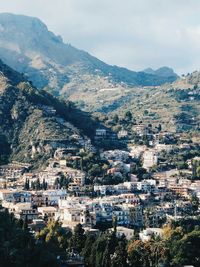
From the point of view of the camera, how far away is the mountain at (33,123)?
92.3 meters

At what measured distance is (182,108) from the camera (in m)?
137

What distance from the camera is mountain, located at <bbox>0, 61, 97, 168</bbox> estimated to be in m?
92.3

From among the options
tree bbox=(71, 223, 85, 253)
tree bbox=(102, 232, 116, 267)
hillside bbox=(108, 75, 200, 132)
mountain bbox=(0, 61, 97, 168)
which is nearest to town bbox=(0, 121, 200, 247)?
mountain bbox=(0, 61, 97, 168)

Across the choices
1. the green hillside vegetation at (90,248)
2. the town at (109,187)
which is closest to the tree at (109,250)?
the green hillside vegetation at (90,248)

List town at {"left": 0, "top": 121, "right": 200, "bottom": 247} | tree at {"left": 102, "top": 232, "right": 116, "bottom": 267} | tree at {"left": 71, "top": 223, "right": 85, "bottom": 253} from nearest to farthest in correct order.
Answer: tree at {"left": 102, "top": 232, "right": 116, "bottom": 267} < tree at {"left": 71, "top": 223, "right": 85, "bottom": 253} < town at {"left": 0, "top": 121, "right": 200, "bottom": 247}

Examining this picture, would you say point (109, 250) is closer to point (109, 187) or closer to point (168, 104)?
point (109, 187)

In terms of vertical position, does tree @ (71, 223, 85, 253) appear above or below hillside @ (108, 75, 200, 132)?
below

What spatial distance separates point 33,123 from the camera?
97.2 meters

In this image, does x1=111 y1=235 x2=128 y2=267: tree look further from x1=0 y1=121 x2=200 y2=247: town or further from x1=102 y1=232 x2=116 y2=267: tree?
x1=0 y1=121 x2=200 y2=247: town

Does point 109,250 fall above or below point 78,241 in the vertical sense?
below

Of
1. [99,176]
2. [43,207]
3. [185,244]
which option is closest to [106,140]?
[99,176]

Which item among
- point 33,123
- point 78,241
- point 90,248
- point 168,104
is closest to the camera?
point 90,248

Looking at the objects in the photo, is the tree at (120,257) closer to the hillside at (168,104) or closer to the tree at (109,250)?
the tree at (109,250)

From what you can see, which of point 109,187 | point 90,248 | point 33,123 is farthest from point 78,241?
point 33,123
